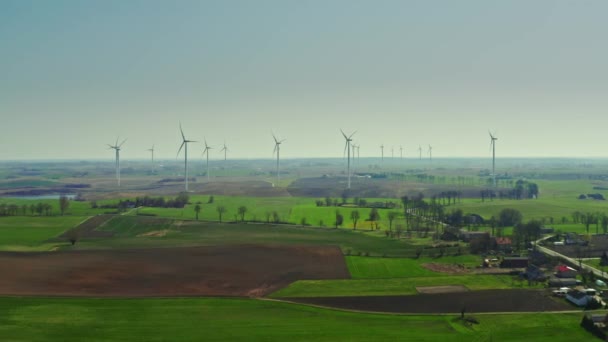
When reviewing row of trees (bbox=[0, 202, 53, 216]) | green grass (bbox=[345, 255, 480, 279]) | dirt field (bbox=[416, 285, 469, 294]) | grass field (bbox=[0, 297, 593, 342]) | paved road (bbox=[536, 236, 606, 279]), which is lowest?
grass field (bbox=[0, 297, 593, 342])

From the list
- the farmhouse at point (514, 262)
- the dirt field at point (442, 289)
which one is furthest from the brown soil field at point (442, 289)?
the farmhouse at point (514, 262)

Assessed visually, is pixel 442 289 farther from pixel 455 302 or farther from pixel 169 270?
pixel 169 270

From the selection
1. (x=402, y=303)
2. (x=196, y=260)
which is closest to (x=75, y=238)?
(x=196, y=260)

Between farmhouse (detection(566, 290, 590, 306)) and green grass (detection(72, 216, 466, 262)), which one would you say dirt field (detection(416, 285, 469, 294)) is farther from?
green grass (detection(72, 216, 466, 262))

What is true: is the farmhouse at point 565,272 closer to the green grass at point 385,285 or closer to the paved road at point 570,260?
the paved road at point 570,260

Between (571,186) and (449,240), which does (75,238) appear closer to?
(449,240)

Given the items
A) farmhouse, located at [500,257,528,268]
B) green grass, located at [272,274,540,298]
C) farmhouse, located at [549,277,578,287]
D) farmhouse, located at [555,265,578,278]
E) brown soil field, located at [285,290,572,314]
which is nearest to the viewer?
brown soil field, located at [285,290,572,314]

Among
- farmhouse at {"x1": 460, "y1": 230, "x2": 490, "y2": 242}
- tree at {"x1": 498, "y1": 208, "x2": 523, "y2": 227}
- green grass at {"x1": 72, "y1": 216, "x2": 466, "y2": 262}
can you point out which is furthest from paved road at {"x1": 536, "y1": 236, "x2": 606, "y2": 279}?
tree at {"x1": 498, "y1": 208, "x2": 523, "y2": 227}
